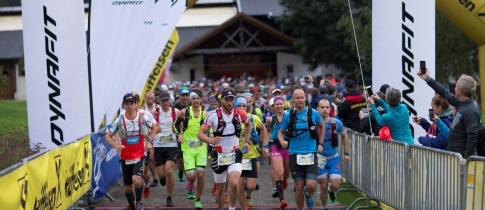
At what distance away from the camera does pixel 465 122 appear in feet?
30.1

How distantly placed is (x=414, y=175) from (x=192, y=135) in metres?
4.30

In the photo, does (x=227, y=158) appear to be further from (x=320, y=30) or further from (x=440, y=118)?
(x=320, y=30)

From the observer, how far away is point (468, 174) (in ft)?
27.2

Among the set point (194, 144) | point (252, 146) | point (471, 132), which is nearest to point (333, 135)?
point (252, 146)

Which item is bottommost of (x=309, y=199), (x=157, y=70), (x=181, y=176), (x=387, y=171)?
(x=181, y=176)

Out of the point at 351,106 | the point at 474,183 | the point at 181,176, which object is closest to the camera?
the point at 474,183

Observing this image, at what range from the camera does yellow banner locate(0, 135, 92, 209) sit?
25.1 feet

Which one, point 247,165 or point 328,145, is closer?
point 247,165

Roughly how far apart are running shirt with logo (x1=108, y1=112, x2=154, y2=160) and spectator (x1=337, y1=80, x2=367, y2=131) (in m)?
4.63

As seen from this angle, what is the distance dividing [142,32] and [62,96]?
1.82 metres

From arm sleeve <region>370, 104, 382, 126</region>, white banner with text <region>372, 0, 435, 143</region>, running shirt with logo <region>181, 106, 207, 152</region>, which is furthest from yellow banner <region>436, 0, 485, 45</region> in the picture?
running shirt with logo <region>181, 106, 207, 152</region>

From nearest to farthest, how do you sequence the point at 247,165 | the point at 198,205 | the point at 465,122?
the point at 465,122 → the point at 247,165 → the point at 198,205

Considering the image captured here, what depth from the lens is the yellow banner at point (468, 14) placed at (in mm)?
13609

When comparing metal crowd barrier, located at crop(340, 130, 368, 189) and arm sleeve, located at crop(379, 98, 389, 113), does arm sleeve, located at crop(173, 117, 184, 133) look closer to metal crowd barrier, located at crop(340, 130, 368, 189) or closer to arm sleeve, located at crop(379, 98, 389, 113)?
metal crowd barrier, located at crop(340, 130, 368, 189)
